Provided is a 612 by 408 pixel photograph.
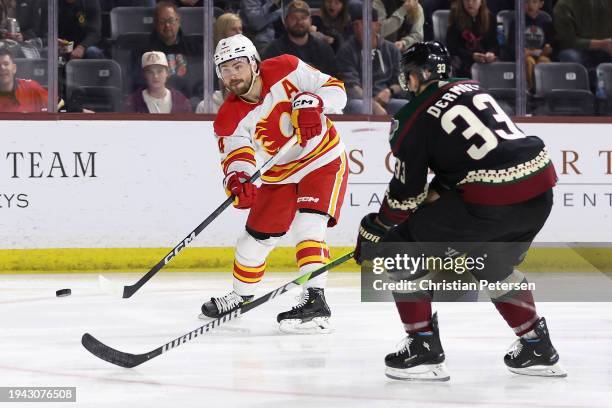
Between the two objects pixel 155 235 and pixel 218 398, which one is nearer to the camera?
pixel 218 398

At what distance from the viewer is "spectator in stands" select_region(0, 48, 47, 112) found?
6.04 metres

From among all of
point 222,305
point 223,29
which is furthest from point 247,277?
point 223,29

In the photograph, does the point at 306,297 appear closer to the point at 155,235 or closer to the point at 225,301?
the point at 225,301

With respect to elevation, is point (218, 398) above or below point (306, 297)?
above

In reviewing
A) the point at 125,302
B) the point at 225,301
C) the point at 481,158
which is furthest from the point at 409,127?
the point at 125,302

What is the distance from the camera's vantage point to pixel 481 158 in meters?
3.13

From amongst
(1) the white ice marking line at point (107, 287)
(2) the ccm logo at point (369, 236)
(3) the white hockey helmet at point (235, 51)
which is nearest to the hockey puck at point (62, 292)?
(1) the white ice marking line at point (107, 287)

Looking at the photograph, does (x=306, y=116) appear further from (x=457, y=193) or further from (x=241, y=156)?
(x=457, y=193)

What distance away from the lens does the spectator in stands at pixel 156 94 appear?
20.3 feet

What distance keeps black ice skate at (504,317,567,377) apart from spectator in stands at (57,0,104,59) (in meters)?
Result: 3.40

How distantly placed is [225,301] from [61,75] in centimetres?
202

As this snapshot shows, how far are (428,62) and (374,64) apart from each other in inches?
123

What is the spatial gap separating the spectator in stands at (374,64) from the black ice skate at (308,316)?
2152 millimetres

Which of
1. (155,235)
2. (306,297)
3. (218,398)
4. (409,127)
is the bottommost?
(155,235)
